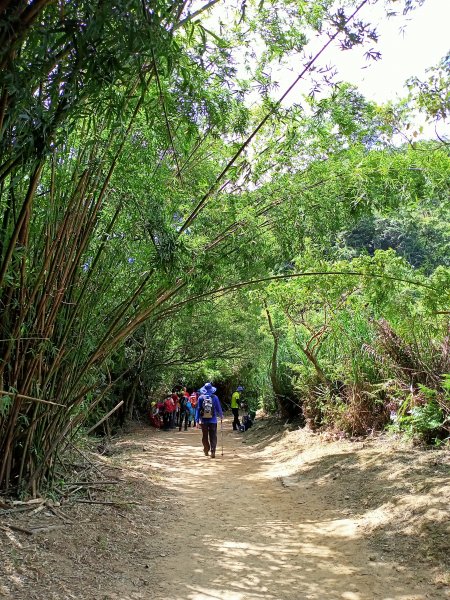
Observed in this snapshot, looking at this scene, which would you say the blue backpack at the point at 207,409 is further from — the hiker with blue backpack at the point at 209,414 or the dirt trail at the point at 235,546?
the dirt trail at the point at 235,546

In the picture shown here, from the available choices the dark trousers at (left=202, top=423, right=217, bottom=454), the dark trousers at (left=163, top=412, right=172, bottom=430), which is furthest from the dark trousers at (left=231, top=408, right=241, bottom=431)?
the dark trousers at (left=202, top=423, right=217, bottom=454)

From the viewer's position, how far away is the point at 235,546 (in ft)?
12.7

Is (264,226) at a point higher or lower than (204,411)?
higher

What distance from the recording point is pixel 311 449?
7.87 meters

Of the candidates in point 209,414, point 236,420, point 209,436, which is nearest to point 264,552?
point 209,414

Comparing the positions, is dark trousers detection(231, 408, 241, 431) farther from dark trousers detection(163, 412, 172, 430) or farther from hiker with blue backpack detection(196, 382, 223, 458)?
hiker with blue backpack detection(196, 382, 223, 458)

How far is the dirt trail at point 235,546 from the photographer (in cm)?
300

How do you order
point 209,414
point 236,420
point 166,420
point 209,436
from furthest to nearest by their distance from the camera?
point 166,420
point 236,420
point 209,436
point 209,414

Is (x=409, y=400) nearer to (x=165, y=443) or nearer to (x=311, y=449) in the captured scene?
(x=311, y=449)

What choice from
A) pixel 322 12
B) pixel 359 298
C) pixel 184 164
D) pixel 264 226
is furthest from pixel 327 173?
pixel 359 298

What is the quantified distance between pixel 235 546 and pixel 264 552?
0.85 ft

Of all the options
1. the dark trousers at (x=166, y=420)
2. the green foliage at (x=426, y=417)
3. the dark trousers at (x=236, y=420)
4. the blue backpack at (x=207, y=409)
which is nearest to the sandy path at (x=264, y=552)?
the green foliage at (x=426, y=417)

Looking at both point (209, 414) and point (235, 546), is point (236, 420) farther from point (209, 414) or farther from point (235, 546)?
point (235, 546)

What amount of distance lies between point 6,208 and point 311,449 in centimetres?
614
